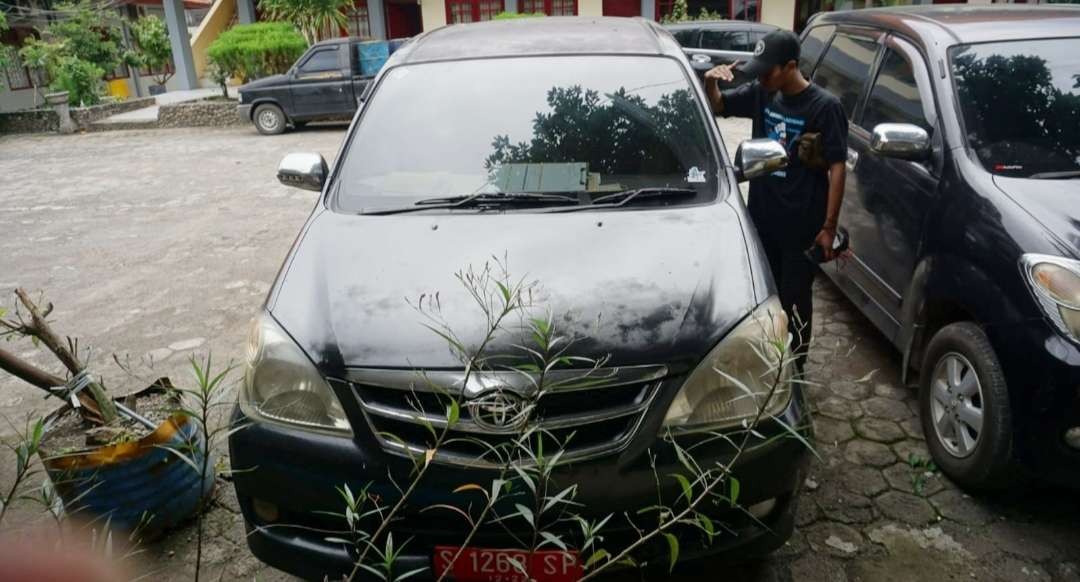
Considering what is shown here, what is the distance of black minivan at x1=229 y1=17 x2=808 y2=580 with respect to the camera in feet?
6.48

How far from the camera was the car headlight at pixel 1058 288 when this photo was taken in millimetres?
2340

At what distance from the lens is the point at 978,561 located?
252cm

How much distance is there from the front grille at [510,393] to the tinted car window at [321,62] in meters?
12.2

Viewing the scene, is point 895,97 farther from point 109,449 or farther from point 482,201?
point 109,449

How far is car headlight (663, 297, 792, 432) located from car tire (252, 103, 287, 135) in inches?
510

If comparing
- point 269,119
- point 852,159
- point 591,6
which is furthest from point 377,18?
point 852,159

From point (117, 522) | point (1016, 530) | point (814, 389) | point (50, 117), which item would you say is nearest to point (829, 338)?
point (814, 389)

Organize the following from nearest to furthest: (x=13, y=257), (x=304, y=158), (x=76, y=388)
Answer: (x=76, y=388) < (x=304, y=158) < (x=13, y=257)

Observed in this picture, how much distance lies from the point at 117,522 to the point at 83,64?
56.8 feet

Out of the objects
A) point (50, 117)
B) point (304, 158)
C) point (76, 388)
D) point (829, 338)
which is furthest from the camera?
point (50, 117)

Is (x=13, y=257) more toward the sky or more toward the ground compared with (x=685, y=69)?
more toward the ground

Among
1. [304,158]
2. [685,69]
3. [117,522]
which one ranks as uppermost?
[685,69]

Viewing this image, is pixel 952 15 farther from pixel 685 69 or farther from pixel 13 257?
pixel 13 257

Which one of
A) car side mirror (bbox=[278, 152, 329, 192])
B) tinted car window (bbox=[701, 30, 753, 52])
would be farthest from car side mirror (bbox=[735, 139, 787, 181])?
tinted car window (bbox=[701, 30, 753, 52])
